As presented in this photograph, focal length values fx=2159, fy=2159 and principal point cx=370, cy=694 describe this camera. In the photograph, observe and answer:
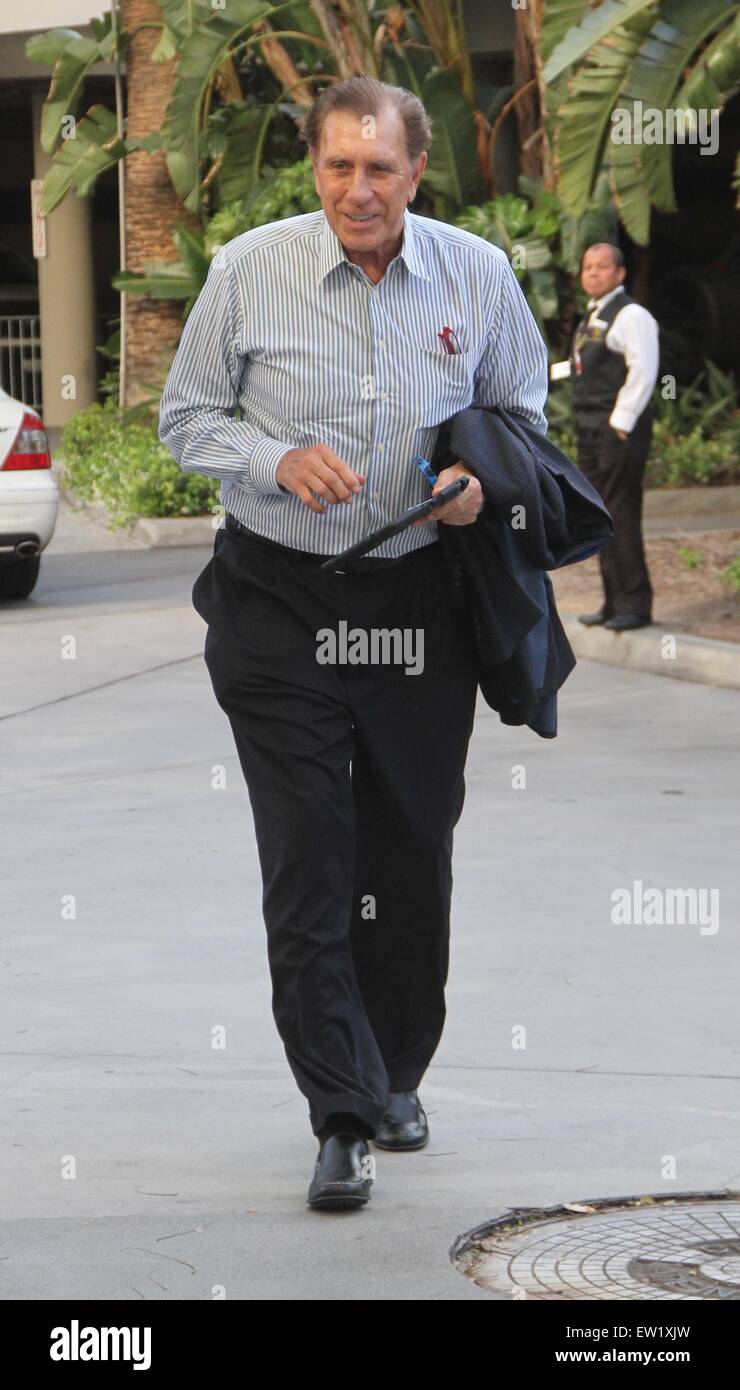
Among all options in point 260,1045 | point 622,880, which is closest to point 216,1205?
point 260,1045

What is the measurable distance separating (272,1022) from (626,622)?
18.9ft

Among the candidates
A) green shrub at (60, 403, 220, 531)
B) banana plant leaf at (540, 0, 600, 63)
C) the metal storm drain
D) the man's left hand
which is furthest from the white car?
the metal storm drain

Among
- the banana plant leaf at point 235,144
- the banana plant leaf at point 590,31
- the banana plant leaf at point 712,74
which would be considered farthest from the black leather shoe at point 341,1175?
the banana plant leaf at point 235,144

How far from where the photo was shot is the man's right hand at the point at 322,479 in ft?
12.0

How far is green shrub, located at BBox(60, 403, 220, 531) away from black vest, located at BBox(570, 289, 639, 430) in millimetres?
4920

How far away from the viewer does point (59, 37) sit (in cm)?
2098

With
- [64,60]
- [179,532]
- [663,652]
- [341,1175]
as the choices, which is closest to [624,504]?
[663,652]

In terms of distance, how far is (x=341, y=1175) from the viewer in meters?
Result: 3.83

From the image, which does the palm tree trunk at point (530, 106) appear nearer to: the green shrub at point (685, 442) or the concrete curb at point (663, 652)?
the green shrub at point (685, 442)

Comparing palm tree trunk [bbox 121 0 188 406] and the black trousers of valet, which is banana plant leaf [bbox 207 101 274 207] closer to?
palm tree trunk [bbox 121 0 188 406]

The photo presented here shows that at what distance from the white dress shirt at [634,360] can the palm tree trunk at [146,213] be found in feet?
29.0

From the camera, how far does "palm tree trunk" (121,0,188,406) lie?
18766 mm
